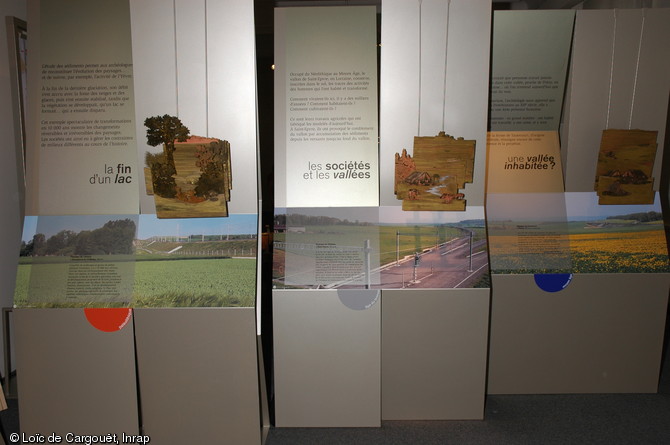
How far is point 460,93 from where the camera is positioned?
8.34 ft

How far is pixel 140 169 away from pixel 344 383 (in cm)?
172

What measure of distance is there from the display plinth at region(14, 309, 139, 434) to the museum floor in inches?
18.2

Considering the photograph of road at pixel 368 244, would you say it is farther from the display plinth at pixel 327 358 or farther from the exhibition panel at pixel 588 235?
the exhibition panel at pixel 588 235

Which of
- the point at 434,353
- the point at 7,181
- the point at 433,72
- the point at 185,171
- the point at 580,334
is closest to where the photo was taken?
the point at 185,171

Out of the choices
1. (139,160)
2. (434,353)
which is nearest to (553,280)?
(434,353)

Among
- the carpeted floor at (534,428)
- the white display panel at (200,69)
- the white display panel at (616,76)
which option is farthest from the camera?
the white display panel at (616,76)

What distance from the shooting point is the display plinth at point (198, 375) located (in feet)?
8.00

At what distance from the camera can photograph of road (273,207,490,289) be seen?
2596 mm

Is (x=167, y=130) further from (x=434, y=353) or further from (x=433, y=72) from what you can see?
(x=434, y=353)

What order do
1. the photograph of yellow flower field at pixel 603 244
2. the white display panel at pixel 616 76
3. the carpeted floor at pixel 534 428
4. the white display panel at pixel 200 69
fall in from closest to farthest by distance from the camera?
1. the white display panel at pixel 200 69
2. the carpeted floor at pixel 534 428
3. the white display panel at pixel 616 76
4. the photograph of yellow flower field at pixel 603 244

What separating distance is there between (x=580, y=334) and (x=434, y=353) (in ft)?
3.57

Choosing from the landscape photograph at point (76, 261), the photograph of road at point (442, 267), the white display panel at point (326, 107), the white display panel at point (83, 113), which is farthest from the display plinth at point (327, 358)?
the white display panel at point (83, 113)

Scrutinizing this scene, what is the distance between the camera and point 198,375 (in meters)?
2.46

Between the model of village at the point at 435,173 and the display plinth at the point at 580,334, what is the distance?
756 mm
